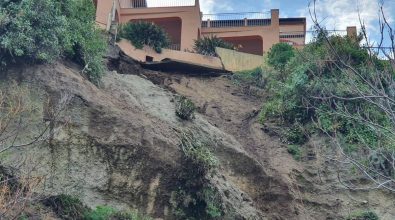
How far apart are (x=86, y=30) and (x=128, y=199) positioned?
563 cm

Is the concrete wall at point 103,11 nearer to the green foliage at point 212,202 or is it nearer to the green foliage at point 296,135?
the green foliage at point 296,135

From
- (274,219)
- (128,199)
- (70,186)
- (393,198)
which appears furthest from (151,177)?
(393,198)

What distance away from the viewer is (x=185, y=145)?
551 inches

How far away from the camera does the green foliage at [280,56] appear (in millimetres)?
24219

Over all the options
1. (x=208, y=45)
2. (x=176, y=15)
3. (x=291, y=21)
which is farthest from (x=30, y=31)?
(x=291, y=21)

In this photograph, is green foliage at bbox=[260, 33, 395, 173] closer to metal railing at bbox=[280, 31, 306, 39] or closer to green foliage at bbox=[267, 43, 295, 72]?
green foliage at bbox=[267, 43, 295, 72]

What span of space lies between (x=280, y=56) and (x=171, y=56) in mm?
4697

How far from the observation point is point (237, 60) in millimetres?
26922

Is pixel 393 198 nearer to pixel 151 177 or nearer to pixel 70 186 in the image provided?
pixel 151 177

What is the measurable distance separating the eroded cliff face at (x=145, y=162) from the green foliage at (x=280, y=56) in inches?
247

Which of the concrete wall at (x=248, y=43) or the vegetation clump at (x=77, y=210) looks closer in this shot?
the vegetation clump at (x=77, y=210)

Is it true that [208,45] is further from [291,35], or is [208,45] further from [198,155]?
[198,155]

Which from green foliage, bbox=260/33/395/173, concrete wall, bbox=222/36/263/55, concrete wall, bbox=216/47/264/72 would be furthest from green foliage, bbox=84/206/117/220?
concrete wall, bbox=222/36/263/55

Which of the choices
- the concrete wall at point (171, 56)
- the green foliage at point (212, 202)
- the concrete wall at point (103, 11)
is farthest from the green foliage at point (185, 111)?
the concrete wall at point (103, 11)
